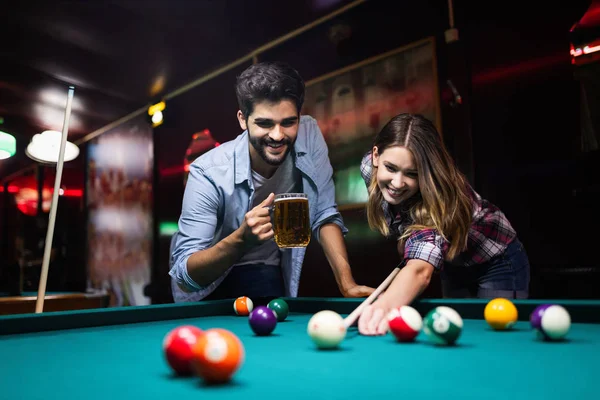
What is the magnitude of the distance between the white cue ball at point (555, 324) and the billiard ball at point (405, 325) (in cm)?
31

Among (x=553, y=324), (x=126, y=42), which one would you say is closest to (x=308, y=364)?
(x=553, y=324)

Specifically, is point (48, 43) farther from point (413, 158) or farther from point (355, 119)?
point (413, 158)

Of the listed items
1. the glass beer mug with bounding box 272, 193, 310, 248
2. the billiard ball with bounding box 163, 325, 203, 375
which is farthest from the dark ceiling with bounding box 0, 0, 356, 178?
the billiard ball with bounding box 163, 325, 203, 375

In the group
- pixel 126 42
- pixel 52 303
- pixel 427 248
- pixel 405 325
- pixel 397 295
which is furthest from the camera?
pixel 126 42

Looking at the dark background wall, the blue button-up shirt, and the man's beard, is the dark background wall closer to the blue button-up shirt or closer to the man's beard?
the blue button-up shirt

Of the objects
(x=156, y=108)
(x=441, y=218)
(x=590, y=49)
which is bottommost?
(x=441, y=218)

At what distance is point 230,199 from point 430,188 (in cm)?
129

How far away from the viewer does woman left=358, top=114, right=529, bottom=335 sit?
2.33m

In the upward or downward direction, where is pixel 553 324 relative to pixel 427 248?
downward

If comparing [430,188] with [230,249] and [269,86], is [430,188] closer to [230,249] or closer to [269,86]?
[230,249]

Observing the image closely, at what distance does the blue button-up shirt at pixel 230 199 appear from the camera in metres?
3.00

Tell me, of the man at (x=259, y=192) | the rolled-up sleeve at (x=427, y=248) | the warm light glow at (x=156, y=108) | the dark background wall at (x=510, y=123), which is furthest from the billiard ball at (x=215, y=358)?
the warm light glow at (x=156, y=108)

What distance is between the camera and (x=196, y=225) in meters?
2.99

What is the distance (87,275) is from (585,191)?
6233 millimetres
